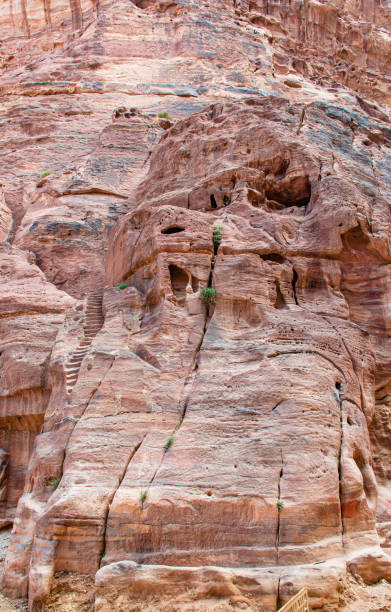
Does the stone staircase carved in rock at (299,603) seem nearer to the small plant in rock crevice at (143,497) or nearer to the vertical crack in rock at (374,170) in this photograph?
the small plant in rock crevice at (143,497)

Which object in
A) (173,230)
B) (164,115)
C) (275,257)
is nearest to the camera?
(275,257)

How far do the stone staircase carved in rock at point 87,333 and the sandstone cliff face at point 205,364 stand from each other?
0.06 metres

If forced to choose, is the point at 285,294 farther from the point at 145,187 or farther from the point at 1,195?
the point at 1,195

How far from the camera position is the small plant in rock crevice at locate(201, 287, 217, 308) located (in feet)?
39.4

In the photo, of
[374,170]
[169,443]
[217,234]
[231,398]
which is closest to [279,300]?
[217,234]

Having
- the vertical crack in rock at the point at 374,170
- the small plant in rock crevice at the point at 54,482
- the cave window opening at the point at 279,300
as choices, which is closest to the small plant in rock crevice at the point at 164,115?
the vertical crack in rock at the point at 374,170

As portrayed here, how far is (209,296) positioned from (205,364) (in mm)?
1804

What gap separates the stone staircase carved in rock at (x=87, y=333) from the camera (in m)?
11.7

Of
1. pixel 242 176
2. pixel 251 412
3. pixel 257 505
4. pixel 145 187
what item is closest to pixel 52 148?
pixel 145 187

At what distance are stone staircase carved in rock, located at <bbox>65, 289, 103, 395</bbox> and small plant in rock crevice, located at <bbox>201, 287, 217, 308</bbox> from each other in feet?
9.63

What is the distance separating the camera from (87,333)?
1306 cm

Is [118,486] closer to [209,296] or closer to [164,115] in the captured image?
[209,296]

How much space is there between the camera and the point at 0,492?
12.8 m

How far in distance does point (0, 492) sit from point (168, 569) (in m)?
6.44
